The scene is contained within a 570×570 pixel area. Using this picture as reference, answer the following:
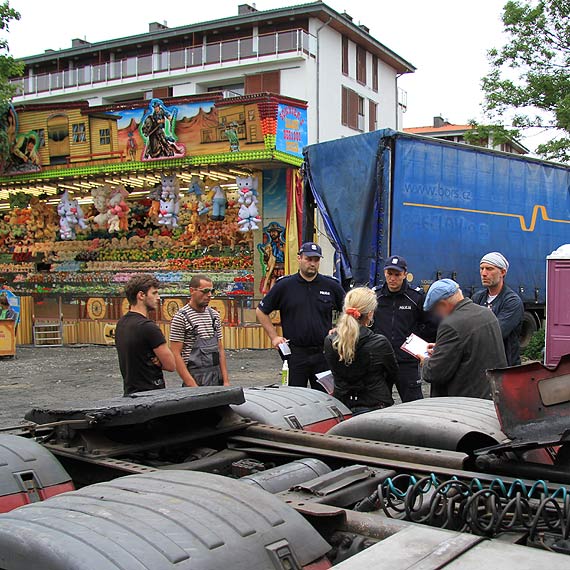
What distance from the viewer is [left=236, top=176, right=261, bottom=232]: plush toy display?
1738cm

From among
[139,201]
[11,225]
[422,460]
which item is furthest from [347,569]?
[11,225]

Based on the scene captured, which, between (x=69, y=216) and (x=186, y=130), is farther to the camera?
(x=69, y=216)

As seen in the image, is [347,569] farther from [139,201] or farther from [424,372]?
[139,201]

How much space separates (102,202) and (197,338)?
48.5 ft

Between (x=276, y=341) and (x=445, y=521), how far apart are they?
173 inches

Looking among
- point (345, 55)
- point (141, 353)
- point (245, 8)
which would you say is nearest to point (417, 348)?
point (141, 353)

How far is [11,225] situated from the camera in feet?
76.0

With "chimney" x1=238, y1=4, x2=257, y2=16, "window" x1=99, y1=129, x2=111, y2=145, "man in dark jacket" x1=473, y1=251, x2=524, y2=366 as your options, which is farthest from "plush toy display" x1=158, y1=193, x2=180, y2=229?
"chimney" x1=238, y1=4, x2=257, y2=16

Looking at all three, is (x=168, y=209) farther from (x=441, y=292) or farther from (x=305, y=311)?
(x=441, y=292)

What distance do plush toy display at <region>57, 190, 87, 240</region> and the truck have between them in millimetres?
10381

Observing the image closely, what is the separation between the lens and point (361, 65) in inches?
1427

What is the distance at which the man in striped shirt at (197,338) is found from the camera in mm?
6123

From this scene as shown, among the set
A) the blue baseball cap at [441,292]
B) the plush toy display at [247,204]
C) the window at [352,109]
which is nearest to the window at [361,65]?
the window at [352,109]

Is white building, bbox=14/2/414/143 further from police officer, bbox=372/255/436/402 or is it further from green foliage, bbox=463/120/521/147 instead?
police officer, bbox=372/255/436/402
